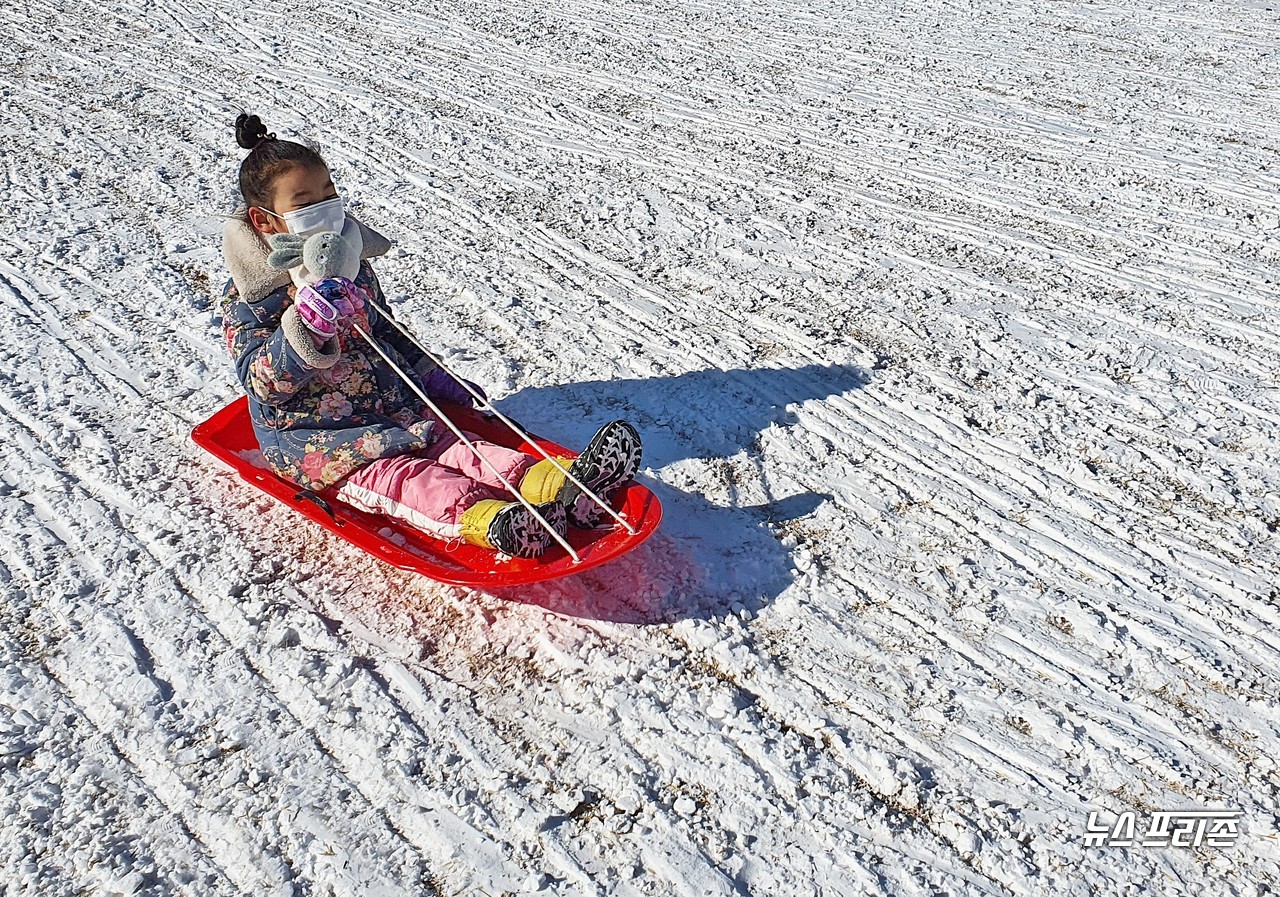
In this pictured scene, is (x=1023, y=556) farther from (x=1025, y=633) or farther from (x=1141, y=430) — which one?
(x=1141, y=430)

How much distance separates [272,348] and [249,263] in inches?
10.0

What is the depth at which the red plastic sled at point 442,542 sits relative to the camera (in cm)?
274

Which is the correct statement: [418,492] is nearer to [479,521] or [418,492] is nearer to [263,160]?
[479,521]

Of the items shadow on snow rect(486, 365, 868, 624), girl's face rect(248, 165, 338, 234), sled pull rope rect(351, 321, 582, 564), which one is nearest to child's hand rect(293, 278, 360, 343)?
sled pull rope rect(351, 321, 582, 564)

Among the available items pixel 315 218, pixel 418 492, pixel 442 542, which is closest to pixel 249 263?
pixel 315 218

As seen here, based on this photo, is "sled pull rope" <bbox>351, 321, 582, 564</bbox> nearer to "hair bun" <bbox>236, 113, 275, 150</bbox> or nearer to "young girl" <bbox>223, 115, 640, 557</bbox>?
"young girl" <bbox>223, 115, 640, 557</bbox>

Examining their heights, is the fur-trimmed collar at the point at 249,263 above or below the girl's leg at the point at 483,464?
above

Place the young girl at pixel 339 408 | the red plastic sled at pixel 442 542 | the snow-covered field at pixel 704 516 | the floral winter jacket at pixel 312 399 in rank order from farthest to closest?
1. the floral winter jacket at pixel 312 399
2. the young girl at pixel 339 408
3. the red plastic sled at pixel 442 542
4. the snow-covered field at pixel 704 516

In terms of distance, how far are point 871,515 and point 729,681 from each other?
0.84m

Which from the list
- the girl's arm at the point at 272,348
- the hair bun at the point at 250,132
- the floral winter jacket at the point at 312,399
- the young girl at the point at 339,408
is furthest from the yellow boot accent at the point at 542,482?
the hair bun at the point at 250,132

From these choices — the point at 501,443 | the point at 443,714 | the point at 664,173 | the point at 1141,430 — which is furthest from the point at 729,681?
the point at 664,173

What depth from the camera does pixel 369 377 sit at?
3234mm

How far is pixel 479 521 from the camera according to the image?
2.84 m

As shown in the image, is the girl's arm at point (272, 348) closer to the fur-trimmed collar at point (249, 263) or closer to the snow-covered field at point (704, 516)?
the fur-trimmed collar at point (249, 263)
